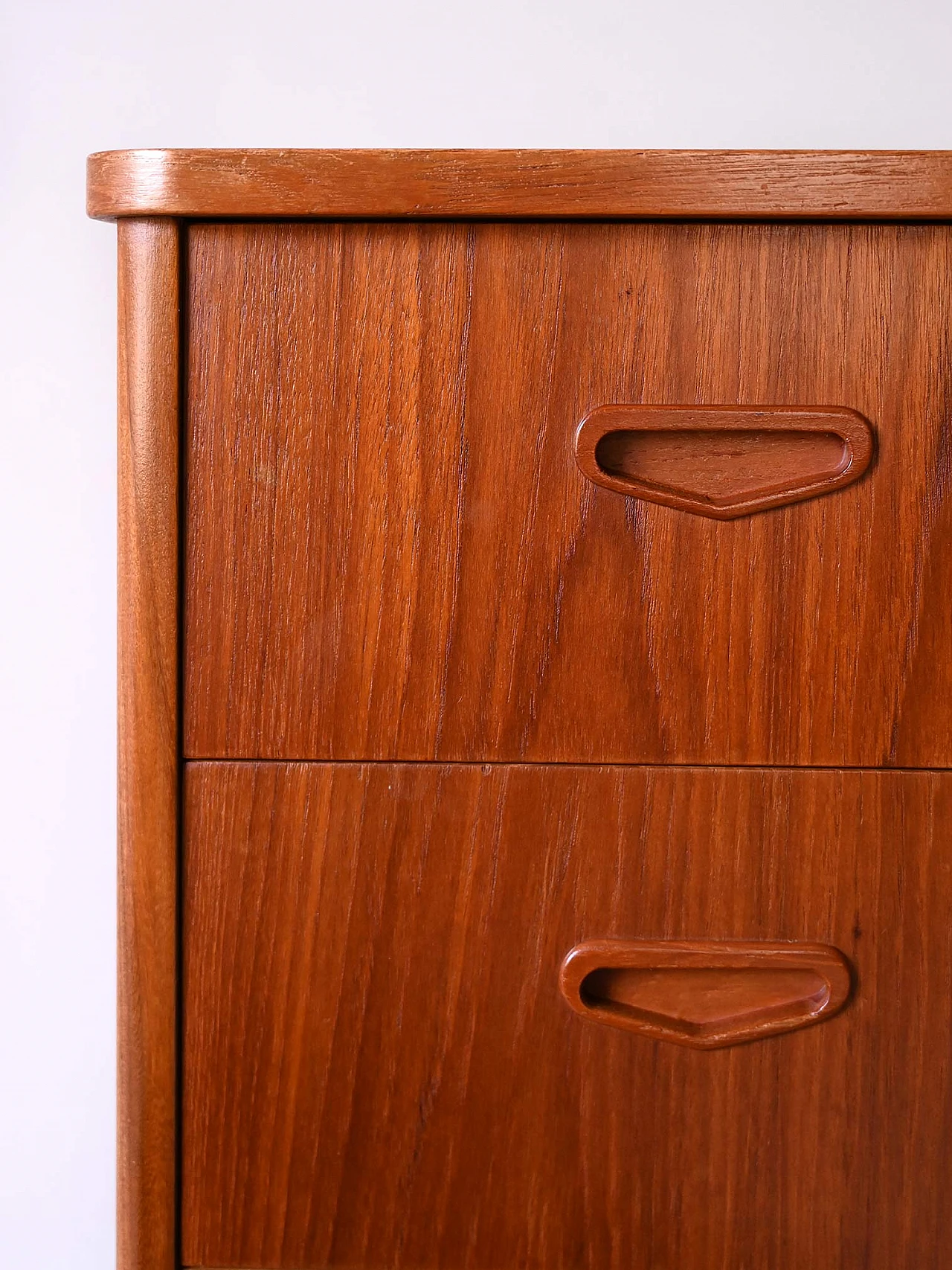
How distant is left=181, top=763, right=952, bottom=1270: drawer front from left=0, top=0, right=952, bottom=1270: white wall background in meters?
0.37

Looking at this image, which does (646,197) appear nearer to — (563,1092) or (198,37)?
(563,1092)

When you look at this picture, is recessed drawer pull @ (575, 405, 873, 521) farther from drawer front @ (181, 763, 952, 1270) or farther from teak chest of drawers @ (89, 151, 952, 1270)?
drawer front @ (181, 763, 952, 1270)

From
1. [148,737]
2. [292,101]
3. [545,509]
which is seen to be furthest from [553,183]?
[292,101]

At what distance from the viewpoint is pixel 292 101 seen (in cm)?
71

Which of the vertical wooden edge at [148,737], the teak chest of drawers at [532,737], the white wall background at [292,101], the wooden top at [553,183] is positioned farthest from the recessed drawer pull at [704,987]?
the white wall background at [292,101]

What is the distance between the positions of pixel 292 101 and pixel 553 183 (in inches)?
16.3

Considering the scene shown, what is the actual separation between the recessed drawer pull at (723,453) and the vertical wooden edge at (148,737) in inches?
6.5

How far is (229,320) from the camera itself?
1.31 ft

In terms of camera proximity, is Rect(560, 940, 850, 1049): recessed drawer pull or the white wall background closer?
Rect(560, 940, 850, 1049): recessed drawer pull

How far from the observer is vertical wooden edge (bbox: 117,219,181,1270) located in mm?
396

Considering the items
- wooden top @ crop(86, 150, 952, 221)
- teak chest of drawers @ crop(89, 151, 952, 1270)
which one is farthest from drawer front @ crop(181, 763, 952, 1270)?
wooden top @ crop(86, 150, 952, 221)

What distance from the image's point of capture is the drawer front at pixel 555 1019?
1.34ft

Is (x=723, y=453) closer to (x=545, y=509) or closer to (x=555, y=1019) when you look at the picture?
(x=545, y=509)

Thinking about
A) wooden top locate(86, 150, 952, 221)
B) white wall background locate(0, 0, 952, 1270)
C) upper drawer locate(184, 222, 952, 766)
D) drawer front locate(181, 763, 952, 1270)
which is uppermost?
white wall background locate(0, 0, 952, 1270)
